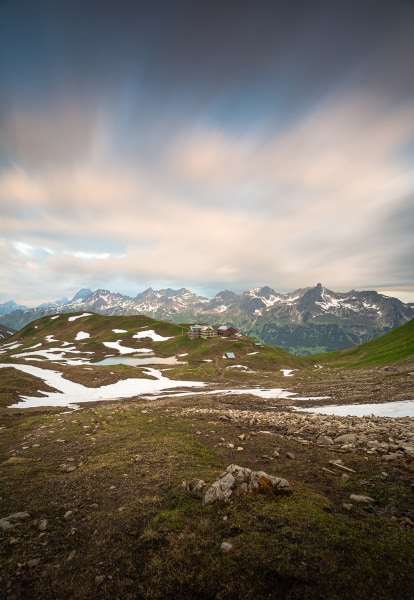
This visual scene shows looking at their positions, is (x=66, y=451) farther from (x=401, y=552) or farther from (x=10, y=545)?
(x=401, y=552)

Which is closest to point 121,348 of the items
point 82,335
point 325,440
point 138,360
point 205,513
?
point 138,360

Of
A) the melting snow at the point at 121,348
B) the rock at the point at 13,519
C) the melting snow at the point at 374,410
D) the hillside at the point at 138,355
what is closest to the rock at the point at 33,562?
the rock at the point at 13,519

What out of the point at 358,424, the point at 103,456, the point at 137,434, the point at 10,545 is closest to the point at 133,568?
the point at 10,545

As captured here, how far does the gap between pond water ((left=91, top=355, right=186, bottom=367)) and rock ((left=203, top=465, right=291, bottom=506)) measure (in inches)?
3415

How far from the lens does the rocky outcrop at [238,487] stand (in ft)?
28.2

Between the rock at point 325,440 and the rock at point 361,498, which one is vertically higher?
the rock at point 361,498

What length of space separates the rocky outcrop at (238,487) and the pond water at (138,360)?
86446 mm

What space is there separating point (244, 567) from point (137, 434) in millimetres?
13608

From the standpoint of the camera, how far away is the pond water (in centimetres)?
9293

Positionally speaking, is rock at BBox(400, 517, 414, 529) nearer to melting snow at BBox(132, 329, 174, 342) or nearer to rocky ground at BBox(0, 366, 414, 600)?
rocky ground at BBox(0, 366, 414, 600)

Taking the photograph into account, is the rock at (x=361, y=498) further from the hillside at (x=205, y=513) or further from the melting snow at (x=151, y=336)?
the melting snow at (x=151, y=336)

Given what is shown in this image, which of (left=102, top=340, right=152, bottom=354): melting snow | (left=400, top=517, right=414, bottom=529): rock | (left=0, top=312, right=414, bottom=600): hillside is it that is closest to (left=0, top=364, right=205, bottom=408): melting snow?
(left=0, top=312, right=414, bottom=600): hillside

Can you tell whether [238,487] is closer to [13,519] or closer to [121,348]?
[13,519]

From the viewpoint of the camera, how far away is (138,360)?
97500 millimetres
